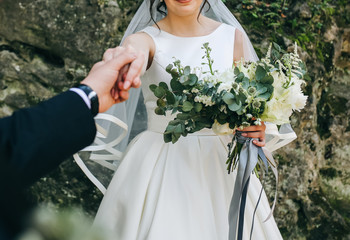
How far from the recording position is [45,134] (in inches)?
40.5

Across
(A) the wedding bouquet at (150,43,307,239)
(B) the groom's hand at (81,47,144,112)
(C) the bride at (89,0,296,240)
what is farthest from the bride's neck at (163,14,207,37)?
(B) the groom's hand at (81,47,144,112)

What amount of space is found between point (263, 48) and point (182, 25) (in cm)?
123

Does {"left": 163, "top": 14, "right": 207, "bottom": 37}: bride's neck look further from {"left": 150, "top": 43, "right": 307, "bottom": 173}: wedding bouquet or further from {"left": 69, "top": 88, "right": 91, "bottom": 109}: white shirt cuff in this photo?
{"left": 69, "top": 88, "right": 91, "bottom": 109}: white shirt cuff

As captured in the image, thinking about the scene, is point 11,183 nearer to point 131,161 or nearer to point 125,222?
point 125,222

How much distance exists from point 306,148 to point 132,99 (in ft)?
5.47

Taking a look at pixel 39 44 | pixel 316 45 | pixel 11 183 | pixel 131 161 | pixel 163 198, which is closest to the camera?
pixel 11 183

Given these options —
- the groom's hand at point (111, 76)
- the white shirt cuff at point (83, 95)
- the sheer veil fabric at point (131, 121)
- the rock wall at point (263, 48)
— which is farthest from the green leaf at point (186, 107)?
the rock wall at point (263, 48)

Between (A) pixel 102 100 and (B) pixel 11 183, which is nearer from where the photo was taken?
(B) pixel 11 183

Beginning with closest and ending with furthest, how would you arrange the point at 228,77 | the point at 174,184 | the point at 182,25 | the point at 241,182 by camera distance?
the point at 228,77, the point at 241,182, the point at 174,184, the point at 182,25

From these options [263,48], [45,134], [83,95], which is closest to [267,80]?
[83,95]

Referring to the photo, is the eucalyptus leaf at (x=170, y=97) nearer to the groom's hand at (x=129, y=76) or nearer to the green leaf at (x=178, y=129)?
the green leaf at (x=178, y=129)

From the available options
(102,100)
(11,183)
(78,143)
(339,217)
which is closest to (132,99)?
(102,100)

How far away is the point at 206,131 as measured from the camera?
255 cm

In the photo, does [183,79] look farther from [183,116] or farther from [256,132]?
[256,132]
